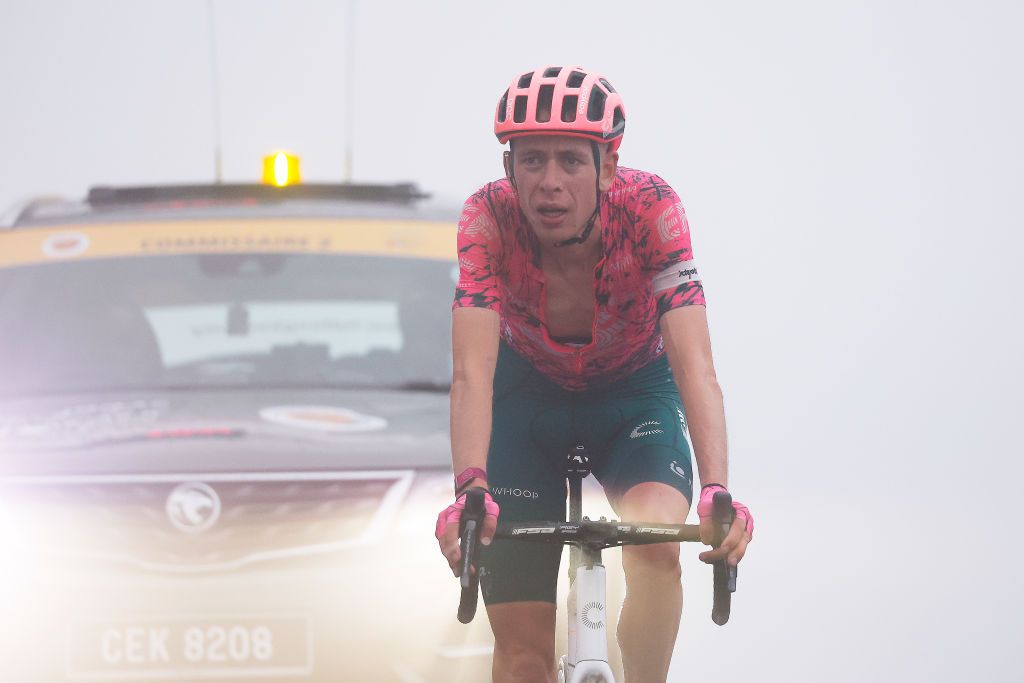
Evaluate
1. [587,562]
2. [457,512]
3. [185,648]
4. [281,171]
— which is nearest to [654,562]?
[587,562]

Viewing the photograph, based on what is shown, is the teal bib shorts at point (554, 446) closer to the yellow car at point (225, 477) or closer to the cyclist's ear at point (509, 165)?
the yellow car at point (225, 477)

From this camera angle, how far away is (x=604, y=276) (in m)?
4.22

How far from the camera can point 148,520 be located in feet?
15.1

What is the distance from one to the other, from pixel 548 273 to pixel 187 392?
164 centimetres

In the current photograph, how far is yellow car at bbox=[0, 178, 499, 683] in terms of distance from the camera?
447 cm

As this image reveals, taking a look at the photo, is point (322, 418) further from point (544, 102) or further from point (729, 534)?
point (729, 534)

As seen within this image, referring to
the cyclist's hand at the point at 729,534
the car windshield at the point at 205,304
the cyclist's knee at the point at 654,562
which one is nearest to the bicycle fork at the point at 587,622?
the cyclist's knee at the point at 654,562

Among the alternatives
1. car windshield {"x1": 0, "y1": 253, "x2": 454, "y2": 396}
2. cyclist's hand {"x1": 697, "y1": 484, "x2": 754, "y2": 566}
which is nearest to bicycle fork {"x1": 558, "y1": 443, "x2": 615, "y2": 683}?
cyclist's hand {"x1": 697, "y1": 484, "x2": 754, "y2": 566}

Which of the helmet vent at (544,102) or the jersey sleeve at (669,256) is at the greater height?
the helmet vent at (544,102)

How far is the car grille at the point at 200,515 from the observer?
4562 mm

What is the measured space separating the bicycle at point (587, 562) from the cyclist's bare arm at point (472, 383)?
0.67 feet

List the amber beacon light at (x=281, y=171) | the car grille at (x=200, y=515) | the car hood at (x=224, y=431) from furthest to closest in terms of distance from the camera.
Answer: the amber beacon light at (x=281, y=171)
the car hood at (x=224, y=431)
the car grille at (x=200, y=515)

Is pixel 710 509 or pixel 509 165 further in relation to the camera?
pixel 509 165

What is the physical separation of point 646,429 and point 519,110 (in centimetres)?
83
